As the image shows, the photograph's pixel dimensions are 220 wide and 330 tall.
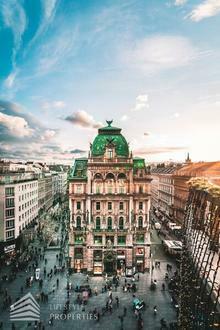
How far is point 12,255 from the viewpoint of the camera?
7700 cm

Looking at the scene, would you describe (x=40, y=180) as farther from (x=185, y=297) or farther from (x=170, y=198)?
(x=185, y=297)

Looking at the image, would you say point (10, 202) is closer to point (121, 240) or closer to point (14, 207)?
point (14, 207)

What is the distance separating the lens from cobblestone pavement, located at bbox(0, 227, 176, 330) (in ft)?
148

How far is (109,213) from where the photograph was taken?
71312 millimetres

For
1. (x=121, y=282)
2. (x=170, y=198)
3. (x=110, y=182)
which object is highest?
(x=110, y=182)

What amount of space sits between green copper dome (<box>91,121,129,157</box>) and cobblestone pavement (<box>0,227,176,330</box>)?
2485 cm

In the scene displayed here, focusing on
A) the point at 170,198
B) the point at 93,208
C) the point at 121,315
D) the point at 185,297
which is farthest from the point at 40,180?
the point at 185,297

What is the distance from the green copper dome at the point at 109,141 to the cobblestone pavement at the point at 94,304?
978 inches

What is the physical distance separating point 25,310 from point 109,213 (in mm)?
27771

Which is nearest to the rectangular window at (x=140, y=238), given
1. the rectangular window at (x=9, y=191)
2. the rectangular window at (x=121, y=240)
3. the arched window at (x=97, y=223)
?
the rectangular window at (x=121, y=240)

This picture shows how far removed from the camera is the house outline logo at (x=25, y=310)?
46.8 m

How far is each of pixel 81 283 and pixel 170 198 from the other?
5836 centimetres

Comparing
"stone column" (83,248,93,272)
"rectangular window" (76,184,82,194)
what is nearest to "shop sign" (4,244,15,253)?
"stone column" (83,248,93,272)

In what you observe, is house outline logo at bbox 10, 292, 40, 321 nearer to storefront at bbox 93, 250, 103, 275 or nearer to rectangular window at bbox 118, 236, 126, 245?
storefront at bbox 93, 250, 103, 275
